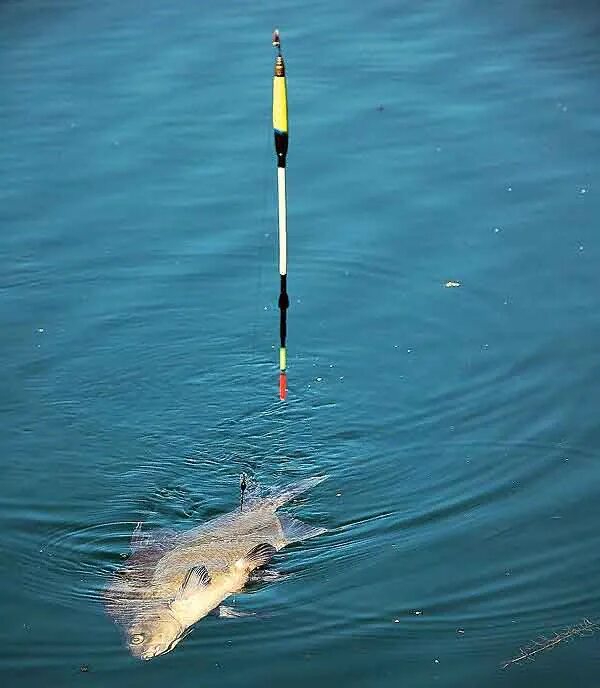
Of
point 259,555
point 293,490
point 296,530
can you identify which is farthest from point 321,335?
point 259,555

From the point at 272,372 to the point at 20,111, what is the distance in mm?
5676

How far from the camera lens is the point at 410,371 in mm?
10234

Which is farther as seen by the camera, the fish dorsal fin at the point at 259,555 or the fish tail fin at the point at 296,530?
the fish tail fin at the point at 296,530

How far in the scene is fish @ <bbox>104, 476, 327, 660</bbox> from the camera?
311 inches

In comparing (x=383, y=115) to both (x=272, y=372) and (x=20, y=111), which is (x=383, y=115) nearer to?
(x=20, y=111)

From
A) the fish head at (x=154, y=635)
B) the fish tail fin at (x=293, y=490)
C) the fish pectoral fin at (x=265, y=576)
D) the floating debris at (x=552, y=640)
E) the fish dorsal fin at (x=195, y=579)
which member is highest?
the fish tail fin at (x=293, y=490)

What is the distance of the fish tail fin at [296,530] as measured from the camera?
8625 millimetres

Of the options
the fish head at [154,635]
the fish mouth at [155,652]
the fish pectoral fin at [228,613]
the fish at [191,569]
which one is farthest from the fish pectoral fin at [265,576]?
the fish mouth at [155,652]

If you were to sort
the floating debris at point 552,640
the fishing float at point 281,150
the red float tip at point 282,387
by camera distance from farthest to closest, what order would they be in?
the red float tip at point 282,387 < the fishing float at point 281,150 < the floating debris at point 552,640

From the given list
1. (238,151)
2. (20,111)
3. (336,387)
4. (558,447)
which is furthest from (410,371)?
(20,111)

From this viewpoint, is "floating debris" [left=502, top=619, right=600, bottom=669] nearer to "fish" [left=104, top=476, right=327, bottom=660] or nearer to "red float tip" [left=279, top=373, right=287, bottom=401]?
"fish" [left=104, top=476, right=327, bottom=660]

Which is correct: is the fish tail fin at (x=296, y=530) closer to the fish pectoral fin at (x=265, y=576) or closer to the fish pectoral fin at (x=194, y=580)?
the fish pectoral fin at (x=265, y=576)

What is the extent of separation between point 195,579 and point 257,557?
0.46 metres

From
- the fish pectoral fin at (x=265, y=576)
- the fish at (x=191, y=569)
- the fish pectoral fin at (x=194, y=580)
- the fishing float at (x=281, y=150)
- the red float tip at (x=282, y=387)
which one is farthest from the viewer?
the red float tip at (x=282, y=387)
